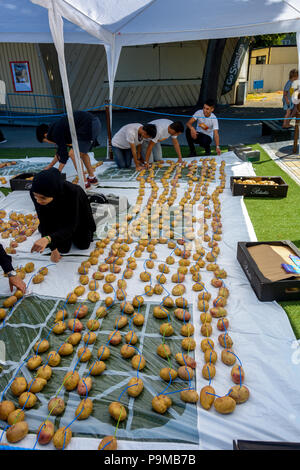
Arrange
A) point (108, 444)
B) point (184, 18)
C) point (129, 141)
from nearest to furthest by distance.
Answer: point (108, 444) < point (129, 141) < point (184, 18)

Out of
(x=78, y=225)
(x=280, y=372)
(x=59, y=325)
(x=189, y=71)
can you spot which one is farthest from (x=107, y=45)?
(x=189, y=71)

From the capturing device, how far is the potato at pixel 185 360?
6.70ft

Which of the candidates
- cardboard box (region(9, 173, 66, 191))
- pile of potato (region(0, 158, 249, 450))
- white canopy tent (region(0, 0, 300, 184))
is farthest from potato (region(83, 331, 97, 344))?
white canopy tent (region(0, 0, 300, 184))

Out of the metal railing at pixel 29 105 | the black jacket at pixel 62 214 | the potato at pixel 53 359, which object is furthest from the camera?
the metal railing at pixel 29 105

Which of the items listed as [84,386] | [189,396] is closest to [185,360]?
[189,396]

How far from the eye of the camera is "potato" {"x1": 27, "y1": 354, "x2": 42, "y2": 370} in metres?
2.06

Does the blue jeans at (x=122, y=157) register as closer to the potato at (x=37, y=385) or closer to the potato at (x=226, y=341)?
the potato at (x=226, y=341)

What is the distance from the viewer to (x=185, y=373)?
6.44ft

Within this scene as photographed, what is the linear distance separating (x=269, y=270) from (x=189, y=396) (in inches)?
53.2

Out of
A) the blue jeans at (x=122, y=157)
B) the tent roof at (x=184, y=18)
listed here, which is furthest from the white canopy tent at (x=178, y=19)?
the blue jeans at (x=122, y=157)

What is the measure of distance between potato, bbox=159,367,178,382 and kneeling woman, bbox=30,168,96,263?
146 centimetres

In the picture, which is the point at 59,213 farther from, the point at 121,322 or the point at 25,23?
the point at 25,23

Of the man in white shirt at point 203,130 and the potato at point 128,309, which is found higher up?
the man in white shirt at point 203,130

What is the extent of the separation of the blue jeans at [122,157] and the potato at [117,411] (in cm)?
530
